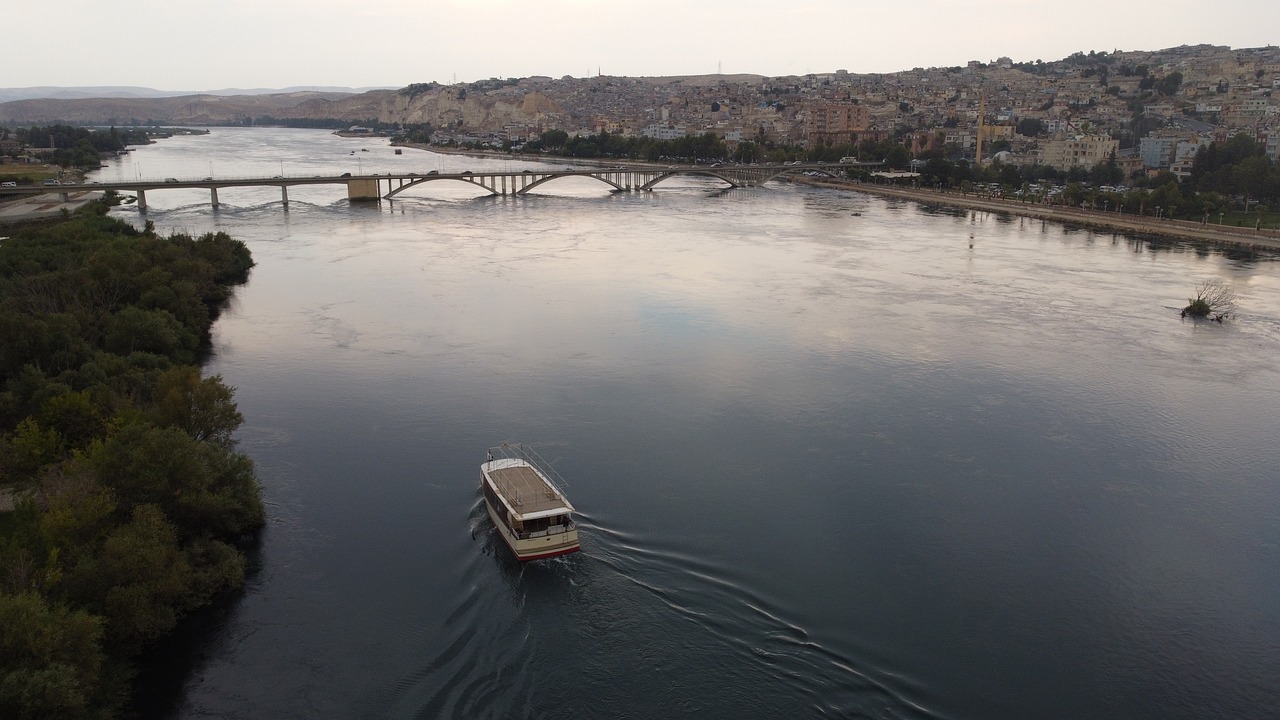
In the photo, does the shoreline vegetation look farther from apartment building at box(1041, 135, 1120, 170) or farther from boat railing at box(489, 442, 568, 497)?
apartment building at box(1041, 135, 1120, 170)

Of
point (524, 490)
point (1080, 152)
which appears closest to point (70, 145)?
point (1080, 152)

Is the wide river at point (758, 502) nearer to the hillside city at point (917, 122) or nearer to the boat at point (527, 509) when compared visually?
the boat at point (527, 509)

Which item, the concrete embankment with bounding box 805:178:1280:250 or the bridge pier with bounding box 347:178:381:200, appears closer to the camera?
the concrete embankment with bounding box 805:178:1280:250

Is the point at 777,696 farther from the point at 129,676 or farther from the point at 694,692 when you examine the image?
the point at 129,676

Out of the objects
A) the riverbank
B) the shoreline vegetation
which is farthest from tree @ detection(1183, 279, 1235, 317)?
the riverbank

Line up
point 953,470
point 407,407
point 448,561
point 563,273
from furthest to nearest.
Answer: point 563,273, point 407,407, point 953,470, point 448,561

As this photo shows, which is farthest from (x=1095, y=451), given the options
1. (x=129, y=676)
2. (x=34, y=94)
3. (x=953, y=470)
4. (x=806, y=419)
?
(x=34, y=94)

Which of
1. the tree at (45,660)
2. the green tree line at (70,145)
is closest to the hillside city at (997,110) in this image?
the green tree line at (70,145)
